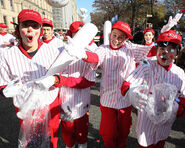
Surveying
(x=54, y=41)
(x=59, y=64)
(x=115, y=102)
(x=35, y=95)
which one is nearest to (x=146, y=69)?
(x=115, y=102)

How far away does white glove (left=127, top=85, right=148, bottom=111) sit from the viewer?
1.34m

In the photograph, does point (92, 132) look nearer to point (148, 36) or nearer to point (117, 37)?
point (117, 37)

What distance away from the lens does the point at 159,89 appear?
1.41 m

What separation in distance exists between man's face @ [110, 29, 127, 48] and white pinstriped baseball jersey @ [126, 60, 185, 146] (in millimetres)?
538

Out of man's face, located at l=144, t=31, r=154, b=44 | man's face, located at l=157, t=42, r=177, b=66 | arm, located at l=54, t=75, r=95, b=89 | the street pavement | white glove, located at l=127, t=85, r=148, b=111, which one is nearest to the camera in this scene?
white glove, located at l=127, t=85, r=148, b=111

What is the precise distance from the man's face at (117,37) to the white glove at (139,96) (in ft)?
2.76

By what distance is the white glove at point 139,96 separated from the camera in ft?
4.40

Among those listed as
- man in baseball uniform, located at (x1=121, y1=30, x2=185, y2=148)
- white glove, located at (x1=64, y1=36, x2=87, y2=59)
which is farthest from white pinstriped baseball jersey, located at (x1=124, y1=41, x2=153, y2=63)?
white glove, located at (x1=64, y1=36, x2=87, y2=59)

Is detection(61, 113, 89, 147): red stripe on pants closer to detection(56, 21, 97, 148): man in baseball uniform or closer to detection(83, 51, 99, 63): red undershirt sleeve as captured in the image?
detection(56, 21, 97, 148): man in baseball uniform

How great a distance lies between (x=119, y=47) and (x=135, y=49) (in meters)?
0.31

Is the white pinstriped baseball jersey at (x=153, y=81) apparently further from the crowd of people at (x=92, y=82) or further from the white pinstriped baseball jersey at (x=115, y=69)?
the white pinstriped baseball jersey at (x=115, y=69)

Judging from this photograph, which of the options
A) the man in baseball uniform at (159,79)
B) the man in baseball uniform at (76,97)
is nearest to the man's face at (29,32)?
the man in baseball uniform at (76,97)

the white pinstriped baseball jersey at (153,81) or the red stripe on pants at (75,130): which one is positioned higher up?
the white pinstriped baseball jersey at (153,81)

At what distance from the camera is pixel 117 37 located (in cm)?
202
